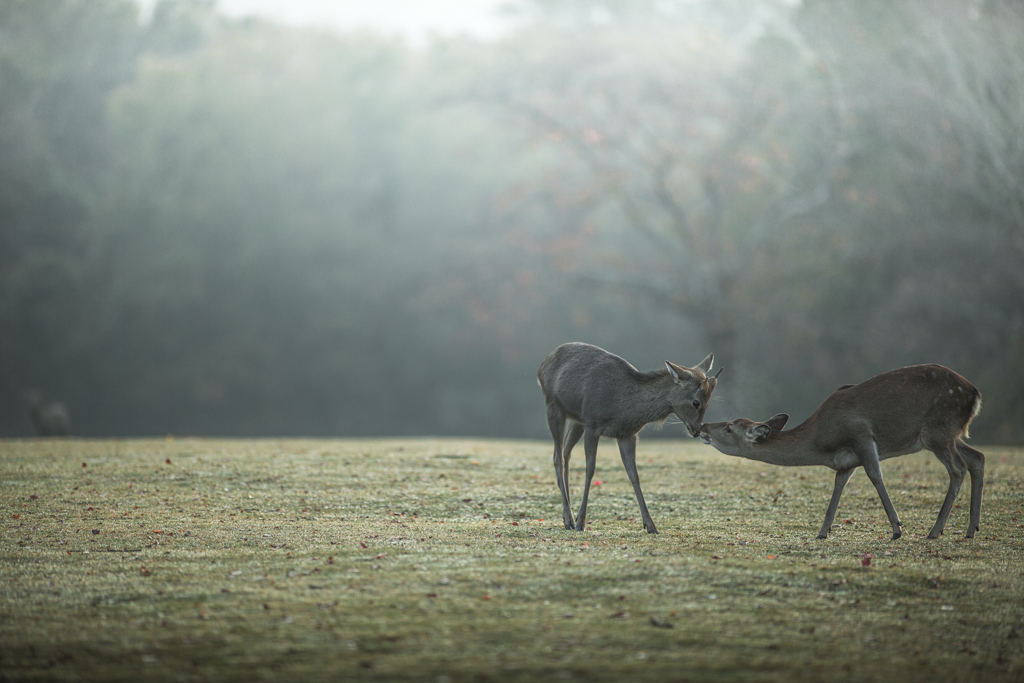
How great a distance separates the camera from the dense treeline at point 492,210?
70.6ft

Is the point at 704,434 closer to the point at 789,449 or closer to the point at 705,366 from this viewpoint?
the point at 705,366

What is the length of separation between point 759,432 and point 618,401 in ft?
3.70

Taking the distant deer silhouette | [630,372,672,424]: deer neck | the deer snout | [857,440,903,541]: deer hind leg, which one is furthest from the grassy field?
the distant deer silhouette

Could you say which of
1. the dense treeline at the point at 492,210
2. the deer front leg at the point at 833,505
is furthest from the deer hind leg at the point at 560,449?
the dense treeline at the point at 492,210

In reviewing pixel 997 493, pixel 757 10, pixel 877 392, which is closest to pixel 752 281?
pixel 757 10

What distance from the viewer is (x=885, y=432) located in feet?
→ 23.5

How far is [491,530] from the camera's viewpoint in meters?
7.66

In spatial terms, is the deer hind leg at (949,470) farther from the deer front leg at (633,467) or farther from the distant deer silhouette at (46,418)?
the distant deer silhouette at (46,418)

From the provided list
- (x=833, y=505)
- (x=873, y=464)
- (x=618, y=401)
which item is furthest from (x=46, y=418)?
(x=873, y=464)

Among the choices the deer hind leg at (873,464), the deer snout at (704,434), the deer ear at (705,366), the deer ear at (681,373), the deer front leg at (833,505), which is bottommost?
the deer front leg at (833,505)

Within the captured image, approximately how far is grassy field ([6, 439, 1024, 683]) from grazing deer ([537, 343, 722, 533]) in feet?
1.96

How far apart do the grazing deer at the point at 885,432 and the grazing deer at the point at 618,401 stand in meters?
0.33

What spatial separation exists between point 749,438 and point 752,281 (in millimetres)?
18791

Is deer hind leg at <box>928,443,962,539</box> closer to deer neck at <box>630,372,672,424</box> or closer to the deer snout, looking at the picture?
the deer snout
